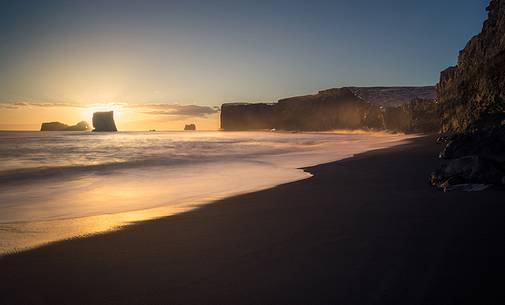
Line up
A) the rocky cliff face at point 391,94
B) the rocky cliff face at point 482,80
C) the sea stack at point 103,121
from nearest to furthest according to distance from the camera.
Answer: the rocky cliff face at point 482,80, the rocky cliff face at point 391,94, the sea stack at point 103,121

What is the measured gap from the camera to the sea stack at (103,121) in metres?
151

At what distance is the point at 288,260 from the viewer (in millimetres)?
2771

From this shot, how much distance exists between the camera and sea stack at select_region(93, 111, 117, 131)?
495 ft

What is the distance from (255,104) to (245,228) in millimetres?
122540

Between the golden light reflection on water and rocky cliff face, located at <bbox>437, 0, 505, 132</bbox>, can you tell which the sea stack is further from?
the golden light reflection on water

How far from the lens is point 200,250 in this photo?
3104mm

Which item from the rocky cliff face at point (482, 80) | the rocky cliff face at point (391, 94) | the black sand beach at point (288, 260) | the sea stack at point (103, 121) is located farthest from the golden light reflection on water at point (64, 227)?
the sea stack at point (103, 121)

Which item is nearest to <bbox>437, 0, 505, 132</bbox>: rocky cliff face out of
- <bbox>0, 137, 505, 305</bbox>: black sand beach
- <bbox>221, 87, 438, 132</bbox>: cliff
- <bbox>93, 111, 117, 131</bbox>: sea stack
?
<bbox>0, 137, 505, 305</bbox>: black sand beach

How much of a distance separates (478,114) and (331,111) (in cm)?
8431

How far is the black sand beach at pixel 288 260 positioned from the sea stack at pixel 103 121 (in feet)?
535

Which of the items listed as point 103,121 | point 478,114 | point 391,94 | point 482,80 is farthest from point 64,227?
point 103,121

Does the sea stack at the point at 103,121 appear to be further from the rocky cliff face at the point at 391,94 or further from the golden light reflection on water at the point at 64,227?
the golden light reflection on water at the point at 64,227

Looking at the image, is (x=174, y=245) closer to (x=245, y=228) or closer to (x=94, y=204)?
(x=245, y=228)

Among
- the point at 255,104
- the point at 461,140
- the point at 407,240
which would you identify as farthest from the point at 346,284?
the point at 255,104
